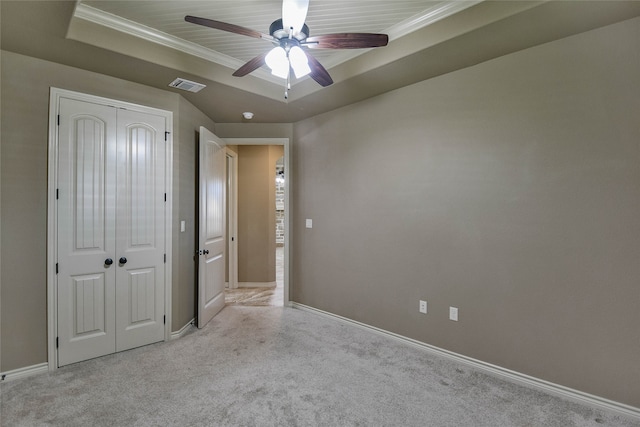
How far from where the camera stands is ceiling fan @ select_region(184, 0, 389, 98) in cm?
169

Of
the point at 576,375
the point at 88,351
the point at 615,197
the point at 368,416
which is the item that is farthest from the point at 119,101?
the point at 576,375

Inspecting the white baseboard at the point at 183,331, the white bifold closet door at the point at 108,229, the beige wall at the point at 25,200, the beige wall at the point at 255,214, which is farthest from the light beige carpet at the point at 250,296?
the beige wall at the point at 25,200

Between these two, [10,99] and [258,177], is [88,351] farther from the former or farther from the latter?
[258,177]

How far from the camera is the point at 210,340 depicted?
10.1ft

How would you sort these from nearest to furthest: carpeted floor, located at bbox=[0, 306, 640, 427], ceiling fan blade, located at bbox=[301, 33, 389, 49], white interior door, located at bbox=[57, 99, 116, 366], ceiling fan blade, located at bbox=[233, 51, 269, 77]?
ceiling fan blade, located at bbox=[301, 33, 389, 49] < carpeted floor, located at bbox=[0, 306, 640, 427] < ceiling fan blade, located at bbox=[233, 51, 269, 77] < white interior door, located at bbox=[57, 99, 116, 366]

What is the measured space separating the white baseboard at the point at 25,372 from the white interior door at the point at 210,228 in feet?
4.24

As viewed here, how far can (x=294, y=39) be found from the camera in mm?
1899

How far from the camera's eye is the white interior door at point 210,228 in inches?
134

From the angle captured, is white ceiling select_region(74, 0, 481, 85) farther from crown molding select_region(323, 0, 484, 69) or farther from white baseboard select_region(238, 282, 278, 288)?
white baseboard select_region(238, 282, 278, 288)

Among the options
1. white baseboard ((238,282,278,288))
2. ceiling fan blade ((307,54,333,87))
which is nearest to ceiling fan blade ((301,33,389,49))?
ceiling fan blade ((307,54,333,87))

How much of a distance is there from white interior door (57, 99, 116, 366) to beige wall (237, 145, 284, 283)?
2567 mm

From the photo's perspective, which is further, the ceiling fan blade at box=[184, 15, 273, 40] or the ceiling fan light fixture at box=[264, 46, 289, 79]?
the ceiling fan light fixture at box=[264, 46, 289, 79]

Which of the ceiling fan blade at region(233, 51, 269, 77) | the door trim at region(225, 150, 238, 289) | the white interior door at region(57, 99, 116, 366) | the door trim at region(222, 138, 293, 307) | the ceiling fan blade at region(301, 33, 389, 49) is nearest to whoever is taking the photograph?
the ceiling fan blade at region(301, 33, 389, 49)

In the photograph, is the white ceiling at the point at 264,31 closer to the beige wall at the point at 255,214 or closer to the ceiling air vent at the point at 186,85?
the ceiling air vent at the point at 186,85
